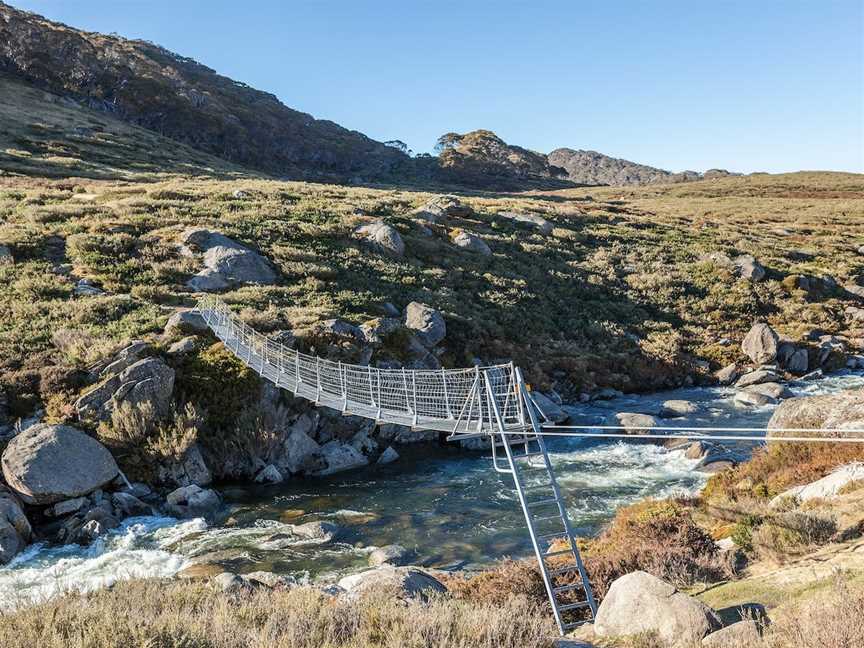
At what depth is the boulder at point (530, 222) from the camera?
3847 cm

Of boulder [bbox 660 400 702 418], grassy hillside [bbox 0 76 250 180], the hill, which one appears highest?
the hill

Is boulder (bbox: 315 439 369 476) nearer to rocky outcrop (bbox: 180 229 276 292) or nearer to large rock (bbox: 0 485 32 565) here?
large rock (bbox: 0 485 32 565)

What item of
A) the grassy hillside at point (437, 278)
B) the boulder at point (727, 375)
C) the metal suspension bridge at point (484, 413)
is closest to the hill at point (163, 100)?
the grassy hillside at point (437, 278)

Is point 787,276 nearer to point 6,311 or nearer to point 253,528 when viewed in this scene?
point 253,528

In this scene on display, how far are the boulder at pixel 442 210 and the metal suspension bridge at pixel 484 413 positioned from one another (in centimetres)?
1901

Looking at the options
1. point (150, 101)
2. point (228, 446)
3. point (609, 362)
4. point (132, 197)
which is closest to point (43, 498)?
point (228, 446)

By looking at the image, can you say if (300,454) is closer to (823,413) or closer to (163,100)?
(823,413)

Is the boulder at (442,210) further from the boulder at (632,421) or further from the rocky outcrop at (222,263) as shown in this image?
the boulder at (632,421)

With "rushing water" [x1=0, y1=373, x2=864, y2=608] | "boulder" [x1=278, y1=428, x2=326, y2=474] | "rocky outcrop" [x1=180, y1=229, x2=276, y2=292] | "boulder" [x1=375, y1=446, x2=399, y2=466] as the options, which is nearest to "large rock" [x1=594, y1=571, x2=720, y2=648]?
"rushing water" [x1=0, y1=373, x2=864, y2=608]

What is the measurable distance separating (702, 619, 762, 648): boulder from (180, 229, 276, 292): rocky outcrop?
20.4 m

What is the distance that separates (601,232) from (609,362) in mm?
19822

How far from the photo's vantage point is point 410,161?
112 meters

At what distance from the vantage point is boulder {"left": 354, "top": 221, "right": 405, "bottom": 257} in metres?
28.9

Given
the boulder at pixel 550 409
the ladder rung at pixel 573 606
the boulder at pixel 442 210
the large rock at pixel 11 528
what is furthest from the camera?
the boulder at pixel 442 210
